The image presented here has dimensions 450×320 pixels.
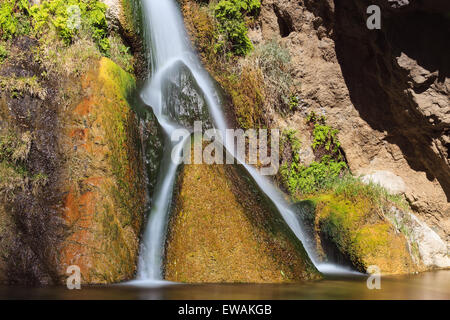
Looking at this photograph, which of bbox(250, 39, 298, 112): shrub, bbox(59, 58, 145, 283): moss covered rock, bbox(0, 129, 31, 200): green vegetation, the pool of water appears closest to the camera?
the pool of water

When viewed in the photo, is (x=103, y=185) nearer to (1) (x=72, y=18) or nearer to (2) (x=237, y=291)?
(2) (x=237, y=291)

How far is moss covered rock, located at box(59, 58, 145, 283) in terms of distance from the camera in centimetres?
560

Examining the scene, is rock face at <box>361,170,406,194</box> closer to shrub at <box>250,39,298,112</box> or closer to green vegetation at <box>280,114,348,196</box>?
green vegetation at <box>280,114,348,196</box>

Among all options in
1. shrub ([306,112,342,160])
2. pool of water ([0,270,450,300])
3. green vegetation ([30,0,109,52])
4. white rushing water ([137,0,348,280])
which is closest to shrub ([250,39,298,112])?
shrub ([306,112,342,160])

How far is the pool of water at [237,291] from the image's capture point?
15.5 feet

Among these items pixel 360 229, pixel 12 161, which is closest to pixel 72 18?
pixel 12 161

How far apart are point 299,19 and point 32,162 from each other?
22.7 feet

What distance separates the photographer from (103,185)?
19.4 feet

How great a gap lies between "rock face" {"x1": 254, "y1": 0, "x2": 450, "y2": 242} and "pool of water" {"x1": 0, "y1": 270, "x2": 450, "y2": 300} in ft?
13.0

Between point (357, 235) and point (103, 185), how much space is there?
408 centimetres

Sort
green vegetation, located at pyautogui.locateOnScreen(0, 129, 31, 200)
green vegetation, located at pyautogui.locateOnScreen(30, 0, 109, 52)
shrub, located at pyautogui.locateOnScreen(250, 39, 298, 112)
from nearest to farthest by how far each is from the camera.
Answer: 1. green vegetation, located at pyautogui.locateOnScreen(0, 129, 31, 200)
2. green vegetation, located at pyautogui.locateOnScreen(30, 0, 109, 52)
3. shrub, located at pyautogui.locateOnScreen(250, 39, 298, 112)
